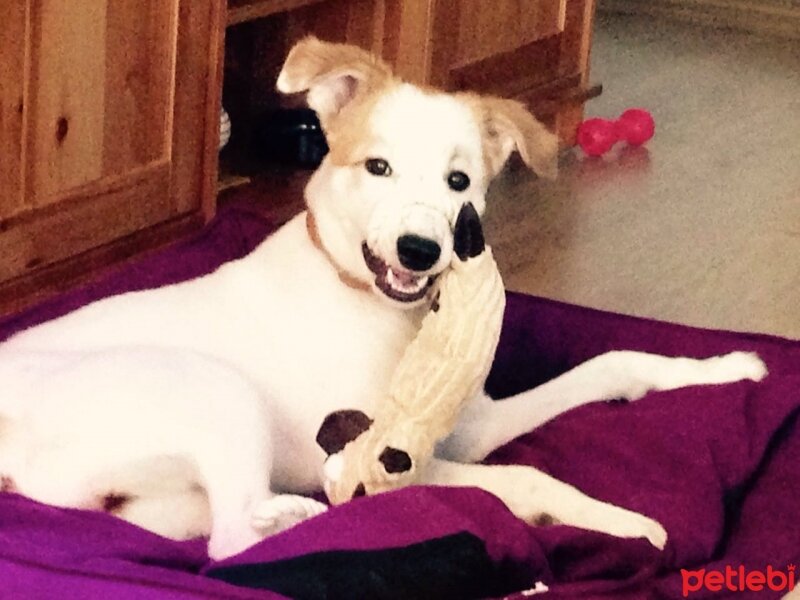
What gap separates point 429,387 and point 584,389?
1.47 feet

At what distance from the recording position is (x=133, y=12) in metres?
2.29

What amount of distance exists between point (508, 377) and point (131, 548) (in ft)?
3.07

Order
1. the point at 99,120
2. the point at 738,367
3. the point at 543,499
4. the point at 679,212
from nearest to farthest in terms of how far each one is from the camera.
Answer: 1. the point at 543,499
2. the point at 738,367
3. the point at 99,120
4. the point at 679,212

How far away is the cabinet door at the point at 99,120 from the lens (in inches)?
82.9

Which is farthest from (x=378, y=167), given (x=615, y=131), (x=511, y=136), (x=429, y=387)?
(x=615, y=131)

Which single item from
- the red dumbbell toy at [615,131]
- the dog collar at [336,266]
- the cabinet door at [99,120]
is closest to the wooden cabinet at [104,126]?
the cabinet door at [99,120]

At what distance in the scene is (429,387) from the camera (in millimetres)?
1556

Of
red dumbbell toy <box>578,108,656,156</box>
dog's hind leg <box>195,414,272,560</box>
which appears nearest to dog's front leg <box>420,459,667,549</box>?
dog's hind leg <box>195,414,272,560</box>

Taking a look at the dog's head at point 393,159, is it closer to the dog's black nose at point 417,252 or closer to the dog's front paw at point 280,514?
the dog's black nose at point 417,252

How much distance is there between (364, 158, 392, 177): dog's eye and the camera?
68.4 inches

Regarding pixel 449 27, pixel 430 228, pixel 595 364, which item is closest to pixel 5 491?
pixel 430 228

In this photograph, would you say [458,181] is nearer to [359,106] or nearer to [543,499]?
[359,106]

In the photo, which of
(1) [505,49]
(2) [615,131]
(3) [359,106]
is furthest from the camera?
(2) [615,131]

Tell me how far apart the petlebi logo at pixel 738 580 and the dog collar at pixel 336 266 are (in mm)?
600
